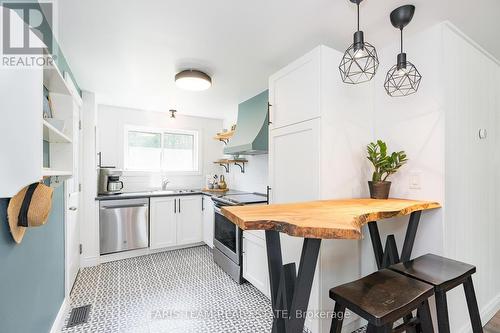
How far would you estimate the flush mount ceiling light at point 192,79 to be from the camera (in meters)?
2.33

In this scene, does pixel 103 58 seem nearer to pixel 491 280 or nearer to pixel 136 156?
pixel 136 156

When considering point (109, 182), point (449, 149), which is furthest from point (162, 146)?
point (449, 149)

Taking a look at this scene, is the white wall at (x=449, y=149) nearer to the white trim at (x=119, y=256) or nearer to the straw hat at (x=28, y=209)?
the straw hat at (x=28, y=209)

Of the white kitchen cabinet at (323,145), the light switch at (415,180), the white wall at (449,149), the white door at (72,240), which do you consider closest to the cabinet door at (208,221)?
the white door at (72,240)

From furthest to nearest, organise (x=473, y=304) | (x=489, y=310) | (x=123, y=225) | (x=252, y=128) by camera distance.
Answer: (x=123, y=225) < (x=252, y=128) < (x=489, y=310) < (x=473, y=304)

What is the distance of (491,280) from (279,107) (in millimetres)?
2308

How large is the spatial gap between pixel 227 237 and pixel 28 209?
2.00 m

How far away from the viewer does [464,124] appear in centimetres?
165

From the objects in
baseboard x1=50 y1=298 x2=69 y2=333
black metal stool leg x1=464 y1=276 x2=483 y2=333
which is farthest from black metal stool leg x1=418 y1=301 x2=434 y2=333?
baseboard x1=50 y1=298 x2=69 y2=333

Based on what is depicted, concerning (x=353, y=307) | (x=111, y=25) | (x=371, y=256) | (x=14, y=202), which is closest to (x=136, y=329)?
(x=14, y=202)

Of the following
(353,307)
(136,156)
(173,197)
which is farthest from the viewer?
(136,156)

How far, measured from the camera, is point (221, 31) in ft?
5.60

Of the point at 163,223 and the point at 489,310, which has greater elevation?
the point at 163,223

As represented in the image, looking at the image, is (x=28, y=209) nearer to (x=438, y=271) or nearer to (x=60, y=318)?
(x=60, y=318)
